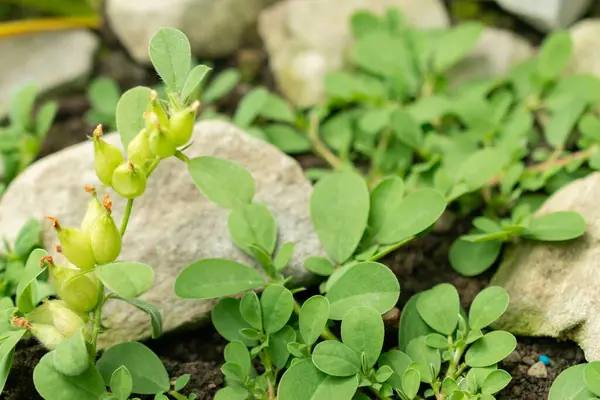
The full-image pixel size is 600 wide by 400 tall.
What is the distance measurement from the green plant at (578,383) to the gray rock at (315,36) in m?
1.04

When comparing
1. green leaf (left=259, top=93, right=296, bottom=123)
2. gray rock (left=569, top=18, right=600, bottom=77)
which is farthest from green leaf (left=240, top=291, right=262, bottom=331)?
gray rock (left=569, top=18, right=600, bottom=77)

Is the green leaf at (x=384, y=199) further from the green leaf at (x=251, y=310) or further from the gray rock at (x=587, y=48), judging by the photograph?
the gray rock at (x=587, y=48)

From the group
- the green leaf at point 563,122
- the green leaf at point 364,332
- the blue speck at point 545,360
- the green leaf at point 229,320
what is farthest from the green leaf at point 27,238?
the green leaf at point 563,122

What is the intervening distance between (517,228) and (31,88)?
1.19 meters

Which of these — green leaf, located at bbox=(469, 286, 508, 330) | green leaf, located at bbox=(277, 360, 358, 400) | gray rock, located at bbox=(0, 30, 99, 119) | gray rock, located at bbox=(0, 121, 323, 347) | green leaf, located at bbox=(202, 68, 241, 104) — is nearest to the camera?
green leaf, located at bbox=(277, 360, 358, 400)

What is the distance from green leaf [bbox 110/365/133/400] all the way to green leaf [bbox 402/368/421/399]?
1.41 ft

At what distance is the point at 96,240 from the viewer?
1154 millimetres

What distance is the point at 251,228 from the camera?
1397 millimetres

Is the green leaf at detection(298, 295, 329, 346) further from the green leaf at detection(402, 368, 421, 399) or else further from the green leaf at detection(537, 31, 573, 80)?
the green leaf at detection(537, 31, 573, 80)

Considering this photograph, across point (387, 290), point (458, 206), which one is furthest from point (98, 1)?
point (387, 290)

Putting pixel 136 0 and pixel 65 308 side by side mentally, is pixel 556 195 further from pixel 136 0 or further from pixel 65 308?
pixel 136 0

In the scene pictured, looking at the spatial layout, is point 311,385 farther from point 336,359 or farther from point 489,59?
point 489,59

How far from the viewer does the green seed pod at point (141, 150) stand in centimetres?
117

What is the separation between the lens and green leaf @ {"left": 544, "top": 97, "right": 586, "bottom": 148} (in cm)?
170
